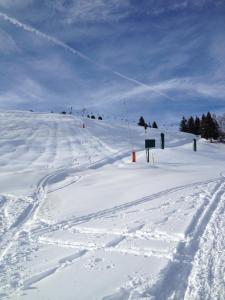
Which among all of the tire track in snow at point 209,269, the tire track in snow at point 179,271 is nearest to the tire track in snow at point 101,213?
the tire track in snow at point 179,271

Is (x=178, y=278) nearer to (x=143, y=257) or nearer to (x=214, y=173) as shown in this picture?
(x=143, y=257)

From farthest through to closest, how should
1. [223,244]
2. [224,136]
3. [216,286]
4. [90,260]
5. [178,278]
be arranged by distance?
[224,136]
[223,244]
[90,260]
[178,278]
[216,286]

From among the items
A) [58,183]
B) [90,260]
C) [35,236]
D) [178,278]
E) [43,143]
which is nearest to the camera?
[178,278]

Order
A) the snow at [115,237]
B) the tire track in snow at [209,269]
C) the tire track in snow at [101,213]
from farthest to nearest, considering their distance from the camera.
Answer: the tire track in snow at [101,213]
the snow at [115,237]
the tire track in snow at [209,269]

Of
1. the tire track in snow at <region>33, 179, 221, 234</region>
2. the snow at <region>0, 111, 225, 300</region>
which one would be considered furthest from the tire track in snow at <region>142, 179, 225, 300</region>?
the tire track in snow at <region>33, 179, 221, 234</region>

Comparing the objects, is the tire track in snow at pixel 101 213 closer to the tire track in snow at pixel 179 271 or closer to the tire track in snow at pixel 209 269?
the tire track in snow at pixel 179 271

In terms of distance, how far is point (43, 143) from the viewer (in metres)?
30.0

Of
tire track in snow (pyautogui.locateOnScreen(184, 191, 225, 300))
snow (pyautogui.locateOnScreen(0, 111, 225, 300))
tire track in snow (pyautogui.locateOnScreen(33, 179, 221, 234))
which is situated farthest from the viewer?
tire track in snow (pyautogui.locateOnScreen(33, 179, 221, 234))

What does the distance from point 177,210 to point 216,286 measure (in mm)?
3719

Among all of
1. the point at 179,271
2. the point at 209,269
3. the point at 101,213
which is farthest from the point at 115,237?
the point at 209,269

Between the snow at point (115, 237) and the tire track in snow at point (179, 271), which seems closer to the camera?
the tire track in snow at point (179, 271)

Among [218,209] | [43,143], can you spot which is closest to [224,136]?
[43,143]

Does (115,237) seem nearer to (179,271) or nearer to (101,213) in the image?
(179,271)

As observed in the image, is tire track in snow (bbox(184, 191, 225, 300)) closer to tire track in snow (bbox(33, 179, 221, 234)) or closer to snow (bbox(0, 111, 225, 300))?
snow (bbox(0, 111, 225, 300))
